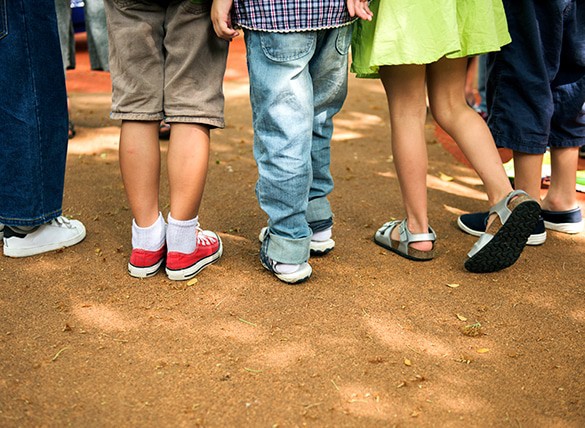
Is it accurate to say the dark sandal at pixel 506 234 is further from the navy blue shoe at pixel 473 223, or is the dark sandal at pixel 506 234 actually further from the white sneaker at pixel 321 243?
the white sneaker at pixel 321 243

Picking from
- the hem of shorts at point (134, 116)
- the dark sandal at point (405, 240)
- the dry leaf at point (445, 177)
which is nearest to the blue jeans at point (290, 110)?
the hem of shorts at point (134, 116)

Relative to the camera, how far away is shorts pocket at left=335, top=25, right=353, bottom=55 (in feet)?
9.80

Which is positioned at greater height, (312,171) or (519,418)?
(312,171)

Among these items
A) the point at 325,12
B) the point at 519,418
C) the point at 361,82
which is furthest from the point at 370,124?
the point at 519,418

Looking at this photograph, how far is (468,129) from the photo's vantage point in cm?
337

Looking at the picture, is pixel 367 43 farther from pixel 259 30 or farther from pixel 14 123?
pixel 14 123

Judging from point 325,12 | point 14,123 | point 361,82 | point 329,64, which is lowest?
point 361,82

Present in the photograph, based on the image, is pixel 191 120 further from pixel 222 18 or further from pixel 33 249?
pixel 33 249

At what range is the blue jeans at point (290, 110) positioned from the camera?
9.56 ft

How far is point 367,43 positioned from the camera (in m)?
3.16

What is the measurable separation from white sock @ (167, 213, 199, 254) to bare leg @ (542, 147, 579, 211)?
1897mm

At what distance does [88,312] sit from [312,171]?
44.3 inches

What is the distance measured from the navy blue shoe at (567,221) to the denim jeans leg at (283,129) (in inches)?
56.5

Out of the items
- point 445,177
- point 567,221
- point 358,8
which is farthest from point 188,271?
point 445,177
